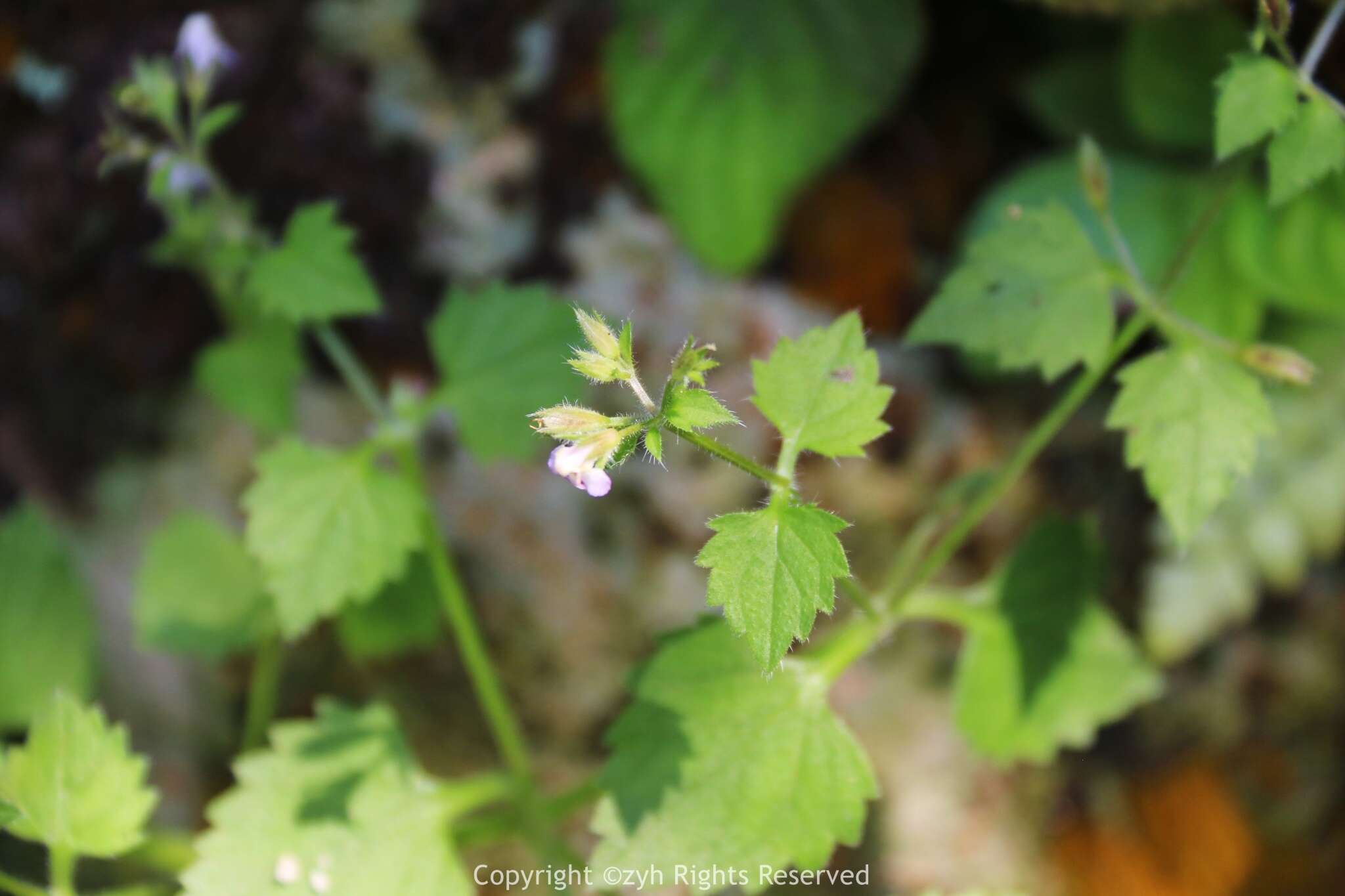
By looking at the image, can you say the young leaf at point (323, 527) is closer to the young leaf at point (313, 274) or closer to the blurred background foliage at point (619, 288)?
the young leaf at point (313, 274)

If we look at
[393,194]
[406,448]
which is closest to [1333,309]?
[406,448]

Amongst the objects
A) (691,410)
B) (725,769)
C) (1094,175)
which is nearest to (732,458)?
(691,410)

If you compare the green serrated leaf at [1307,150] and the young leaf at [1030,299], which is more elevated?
the young leaf at [1030,299]

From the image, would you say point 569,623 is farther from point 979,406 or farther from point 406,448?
point 979,406

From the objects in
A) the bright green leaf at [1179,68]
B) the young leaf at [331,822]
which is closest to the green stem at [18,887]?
the young leaf at [331,822]

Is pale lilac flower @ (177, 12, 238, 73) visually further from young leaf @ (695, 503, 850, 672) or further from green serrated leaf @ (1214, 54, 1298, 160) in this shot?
green serrated leaf @ (1214, 54, 1298, 160)
